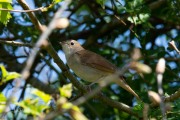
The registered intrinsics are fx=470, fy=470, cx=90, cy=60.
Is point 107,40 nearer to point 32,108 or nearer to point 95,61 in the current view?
point 95,61

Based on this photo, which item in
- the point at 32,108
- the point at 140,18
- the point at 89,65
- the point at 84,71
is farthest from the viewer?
the point at 89,65

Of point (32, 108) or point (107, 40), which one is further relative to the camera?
point (107, 40)

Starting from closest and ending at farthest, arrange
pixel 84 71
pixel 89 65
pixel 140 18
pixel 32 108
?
pixel 32 108
pixel 140 18
pixel 84 71
pixel 89 65

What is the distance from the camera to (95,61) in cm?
599

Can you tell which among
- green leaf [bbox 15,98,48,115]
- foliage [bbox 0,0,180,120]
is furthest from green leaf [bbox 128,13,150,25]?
green leaf [bbox 15,98,48,115]

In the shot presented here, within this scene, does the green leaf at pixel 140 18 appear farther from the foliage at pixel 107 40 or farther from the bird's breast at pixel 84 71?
the bird's breast at pixel 84 71

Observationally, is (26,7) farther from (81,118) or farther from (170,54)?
(170,54)

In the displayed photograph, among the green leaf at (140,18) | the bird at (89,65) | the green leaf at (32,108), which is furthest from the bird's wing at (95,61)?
the green leaf at (32,108)

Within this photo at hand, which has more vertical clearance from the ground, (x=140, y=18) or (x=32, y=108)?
(x=140, y=18)

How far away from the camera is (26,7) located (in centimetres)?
363

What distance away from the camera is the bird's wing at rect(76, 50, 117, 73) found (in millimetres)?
5832

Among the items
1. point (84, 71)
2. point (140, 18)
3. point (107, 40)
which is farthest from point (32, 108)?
point (107, 40)

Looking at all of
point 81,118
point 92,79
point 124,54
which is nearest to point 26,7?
point 81,118

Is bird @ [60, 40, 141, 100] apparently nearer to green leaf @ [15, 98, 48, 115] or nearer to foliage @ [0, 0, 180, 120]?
foliage @ [0, 0, 180, 120]
